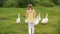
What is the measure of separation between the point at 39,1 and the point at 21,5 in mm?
2870

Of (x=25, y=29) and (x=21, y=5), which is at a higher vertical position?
(x=21, y=5)

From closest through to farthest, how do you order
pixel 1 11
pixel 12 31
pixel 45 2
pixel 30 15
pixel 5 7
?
pixel 30 15 → pixel 12 31 → pixel 1 11 → pixel 5 7 → pixel 45 2

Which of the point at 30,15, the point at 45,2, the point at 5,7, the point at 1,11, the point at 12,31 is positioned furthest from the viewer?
the point at 45,2

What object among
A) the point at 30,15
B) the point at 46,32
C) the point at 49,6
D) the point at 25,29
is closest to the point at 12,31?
the point at 25,29

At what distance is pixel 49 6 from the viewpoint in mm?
29734

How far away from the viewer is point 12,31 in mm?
15312

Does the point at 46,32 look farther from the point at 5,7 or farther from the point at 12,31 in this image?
the point at 5,7

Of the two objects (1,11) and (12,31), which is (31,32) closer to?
(12,31)

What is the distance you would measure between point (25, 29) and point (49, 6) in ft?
46.5

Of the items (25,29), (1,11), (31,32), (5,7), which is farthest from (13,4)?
(31,32)

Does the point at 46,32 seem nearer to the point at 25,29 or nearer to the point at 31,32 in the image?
the point at 25,29

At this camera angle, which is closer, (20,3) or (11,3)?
(11,3)

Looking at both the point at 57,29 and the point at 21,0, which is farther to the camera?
the point at 21,0

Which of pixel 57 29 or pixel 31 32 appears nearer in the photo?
pixel 31 32
